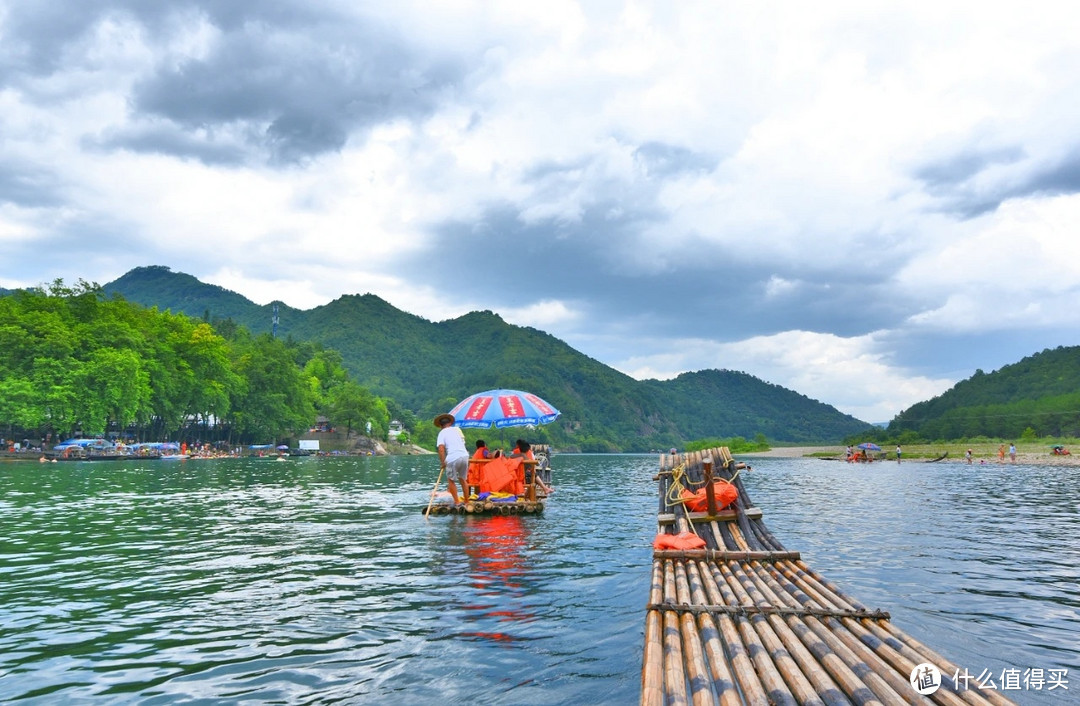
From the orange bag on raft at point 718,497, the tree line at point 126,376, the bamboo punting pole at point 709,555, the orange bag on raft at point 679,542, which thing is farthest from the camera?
the tree line at point 126,376

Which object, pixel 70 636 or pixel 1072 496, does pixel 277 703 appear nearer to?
pixel 70 636

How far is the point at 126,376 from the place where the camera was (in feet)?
283

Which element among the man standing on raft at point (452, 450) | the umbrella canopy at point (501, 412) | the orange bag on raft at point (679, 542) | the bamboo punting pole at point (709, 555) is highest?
the umbrella canopy at point (501, 412)

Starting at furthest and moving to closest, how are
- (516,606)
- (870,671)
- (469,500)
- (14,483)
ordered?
1. (14,483)
2. (469,500)
3. (516,606)
4. (870,671)

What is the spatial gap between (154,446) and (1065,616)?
112 m

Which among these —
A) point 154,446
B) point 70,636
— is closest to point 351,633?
A: point 70,636

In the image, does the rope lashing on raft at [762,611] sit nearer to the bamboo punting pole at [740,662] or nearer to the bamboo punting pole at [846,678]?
the bamboo punting pole at [740,662]

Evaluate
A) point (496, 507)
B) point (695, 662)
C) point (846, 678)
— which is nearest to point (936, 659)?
point (846, 678)

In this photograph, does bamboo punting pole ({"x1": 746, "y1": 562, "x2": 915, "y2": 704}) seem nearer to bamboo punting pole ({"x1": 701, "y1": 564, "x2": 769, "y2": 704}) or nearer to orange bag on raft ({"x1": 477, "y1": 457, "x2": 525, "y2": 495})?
bamboo punting pole ({"x1": 701, "y1": 564, "x2": 769, "y2": 704})

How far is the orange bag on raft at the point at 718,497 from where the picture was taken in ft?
60.8

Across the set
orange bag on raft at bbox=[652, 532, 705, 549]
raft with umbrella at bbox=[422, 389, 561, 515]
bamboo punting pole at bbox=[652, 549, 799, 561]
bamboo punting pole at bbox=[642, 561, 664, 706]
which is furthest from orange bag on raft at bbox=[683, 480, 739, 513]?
bamboo punting pole at bbox=[642, 561, 664, 706]

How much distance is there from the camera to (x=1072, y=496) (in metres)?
38.3

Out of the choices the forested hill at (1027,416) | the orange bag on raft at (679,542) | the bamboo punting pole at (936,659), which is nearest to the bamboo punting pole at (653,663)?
the bamboo punting pole at (936,659)

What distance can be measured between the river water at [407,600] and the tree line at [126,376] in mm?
68938
